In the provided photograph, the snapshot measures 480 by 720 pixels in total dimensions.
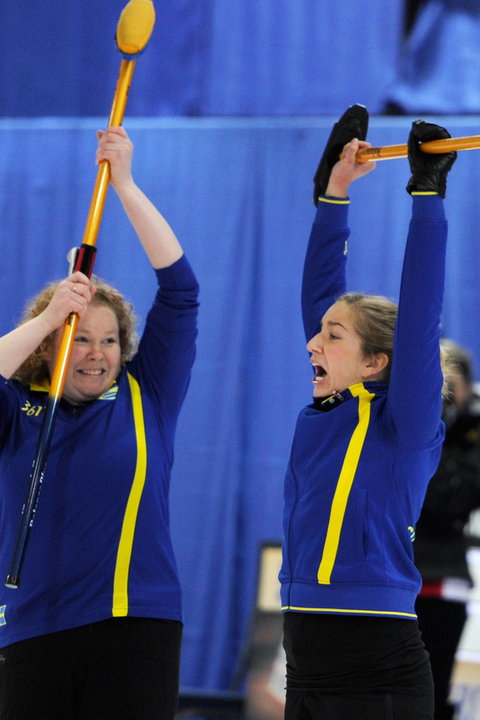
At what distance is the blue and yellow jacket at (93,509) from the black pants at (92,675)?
31 mm

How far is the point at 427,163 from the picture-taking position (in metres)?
1.96

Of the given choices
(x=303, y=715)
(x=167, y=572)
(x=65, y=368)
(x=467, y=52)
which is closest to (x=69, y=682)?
(x=167, y=572)

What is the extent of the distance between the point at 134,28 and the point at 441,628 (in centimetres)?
185

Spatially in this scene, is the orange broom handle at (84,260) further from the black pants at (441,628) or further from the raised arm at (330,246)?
the black pants at (441,628)

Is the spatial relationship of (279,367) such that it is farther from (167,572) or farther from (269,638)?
(167,572)

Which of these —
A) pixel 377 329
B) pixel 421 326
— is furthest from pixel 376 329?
pixel 421 326

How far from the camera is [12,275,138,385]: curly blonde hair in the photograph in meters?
2.37

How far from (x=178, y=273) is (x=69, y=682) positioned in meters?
0.89

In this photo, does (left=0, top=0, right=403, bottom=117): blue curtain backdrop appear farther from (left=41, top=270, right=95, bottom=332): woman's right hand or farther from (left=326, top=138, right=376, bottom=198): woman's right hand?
(left=41, top=270, right=95, bottom=332): woman's right hand

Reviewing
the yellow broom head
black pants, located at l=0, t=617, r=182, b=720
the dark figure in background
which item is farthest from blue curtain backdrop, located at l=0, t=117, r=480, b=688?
black pants, located at l=0, t=617, r=182, b=720

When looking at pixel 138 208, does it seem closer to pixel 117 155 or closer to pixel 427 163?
pixel 117 155

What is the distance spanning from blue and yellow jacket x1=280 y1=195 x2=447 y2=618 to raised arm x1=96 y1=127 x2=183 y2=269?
57 centimetres

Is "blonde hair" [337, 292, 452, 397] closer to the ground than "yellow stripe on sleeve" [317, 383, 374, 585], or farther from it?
farther from it

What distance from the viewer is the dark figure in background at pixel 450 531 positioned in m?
3.05
